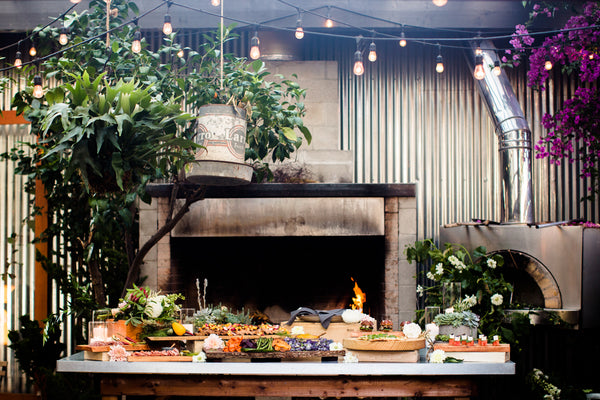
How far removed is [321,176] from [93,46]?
111 inches

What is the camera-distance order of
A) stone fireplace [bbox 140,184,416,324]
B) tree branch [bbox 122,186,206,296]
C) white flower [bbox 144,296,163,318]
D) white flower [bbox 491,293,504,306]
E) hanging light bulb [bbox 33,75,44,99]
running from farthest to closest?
stone fireplace [bbox 140,184,416,324] < white flower [bbox 491,293,504,306] < tree branch [bbox 122,186,206,296] < hanging light bulb [bbox 33,75,44,99] < white flower [bbox 144,296,163,318]

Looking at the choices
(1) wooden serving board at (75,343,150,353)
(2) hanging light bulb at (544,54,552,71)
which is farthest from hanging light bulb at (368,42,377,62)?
(1) wooden serving board at (75,343,150,353)

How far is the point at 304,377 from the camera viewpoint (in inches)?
177

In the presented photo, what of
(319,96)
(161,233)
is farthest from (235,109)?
(319,96)

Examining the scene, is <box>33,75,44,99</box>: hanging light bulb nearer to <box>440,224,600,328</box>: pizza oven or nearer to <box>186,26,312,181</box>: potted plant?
<box>186,26,312,181</box>: potted plant

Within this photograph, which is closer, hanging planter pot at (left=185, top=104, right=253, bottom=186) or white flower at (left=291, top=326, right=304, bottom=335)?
hanging planter pot at (left=185, top=104, right=253, bottom=186)

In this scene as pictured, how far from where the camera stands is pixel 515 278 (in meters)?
7.39

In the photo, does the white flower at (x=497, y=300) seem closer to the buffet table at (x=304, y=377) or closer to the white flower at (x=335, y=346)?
the buffet table at (x=304, y=377)

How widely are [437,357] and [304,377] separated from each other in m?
0.93

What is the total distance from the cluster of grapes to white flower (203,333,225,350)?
0.49 m

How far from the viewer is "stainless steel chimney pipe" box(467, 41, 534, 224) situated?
23.5 ft

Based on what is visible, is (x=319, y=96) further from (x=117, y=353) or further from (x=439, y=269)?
(x=117, y=353)

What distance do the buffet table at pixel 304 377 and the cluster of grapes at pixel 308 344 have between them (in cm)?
14

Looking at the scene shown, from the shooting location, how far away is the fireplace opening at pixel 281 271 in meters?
7.38
